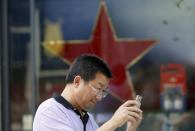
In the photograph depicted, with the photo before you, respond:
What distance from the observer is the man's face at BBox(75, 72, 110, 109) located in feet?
9.94

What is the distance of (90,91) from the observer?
3.03 meters

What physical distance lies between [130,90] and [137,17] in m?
0.94

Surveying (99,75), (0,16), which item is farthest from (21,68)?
(99,75)

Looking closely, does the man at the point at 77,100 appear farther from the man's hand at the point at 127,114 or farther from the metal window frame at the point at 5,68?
the metal window frame at the point at 5,68

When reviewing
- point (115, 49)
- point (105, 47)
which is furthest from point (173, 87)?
point (105, 47)

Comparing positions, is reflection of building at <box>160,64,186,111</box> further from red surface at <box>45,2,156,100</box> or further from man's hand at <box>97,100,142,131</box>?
man's hand at <box>97,100,142,131</box>

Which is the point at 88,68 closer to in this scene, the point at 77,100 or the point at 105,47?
the point at 77,100

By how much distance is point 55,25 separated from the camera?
6996mm

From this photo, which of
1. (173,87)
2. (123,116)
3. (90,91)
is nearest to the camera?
(123,116)

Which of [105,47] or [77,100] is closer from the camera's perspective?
[77,100]

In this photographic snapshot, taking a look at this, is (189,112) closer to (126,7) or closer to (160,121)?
(160,121)

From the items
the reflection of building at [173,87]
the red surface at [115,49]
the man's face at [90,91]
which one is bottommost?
the reflection of building at [173,87]

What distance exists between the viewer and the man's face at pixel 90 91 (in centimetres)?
303

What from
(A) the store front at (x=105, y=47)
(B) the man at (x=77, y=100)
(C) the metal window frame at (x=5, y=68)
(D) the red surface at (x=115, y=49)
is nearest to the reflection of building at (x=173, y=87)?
(A) the store front at (x=105, y=47)
